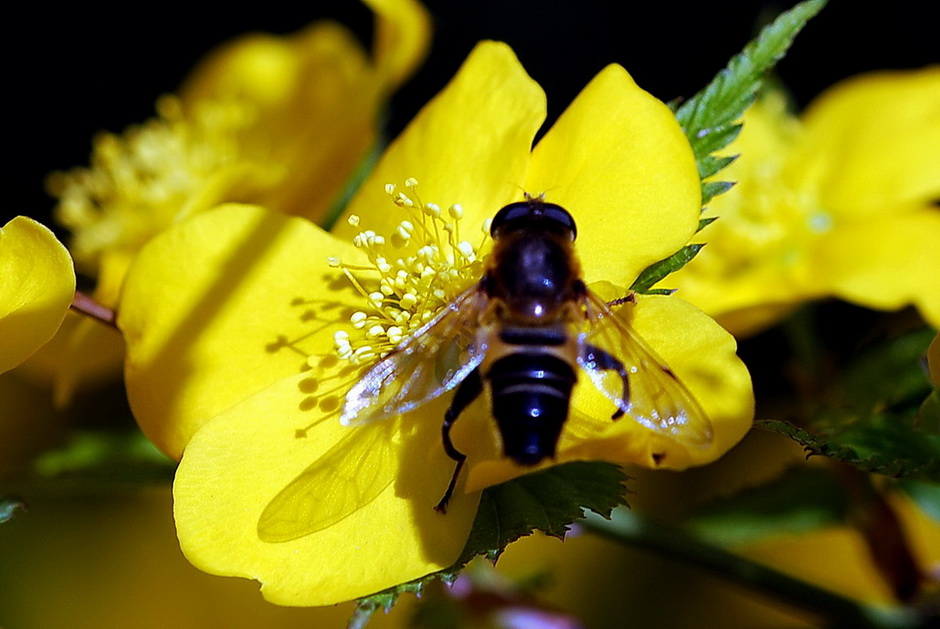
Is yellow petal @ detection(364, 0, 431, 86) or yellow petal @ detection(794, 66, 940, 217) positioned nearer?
yellow petal @ detection(364, 0, 431, 86)

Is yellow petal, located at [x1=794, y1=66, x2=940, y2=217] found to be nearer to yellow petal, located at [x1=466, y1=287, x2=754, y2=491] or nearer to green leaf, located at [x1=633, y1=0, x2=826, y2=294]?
green leaf, located at [x1=633, y1=0, x2=826, y2=294]

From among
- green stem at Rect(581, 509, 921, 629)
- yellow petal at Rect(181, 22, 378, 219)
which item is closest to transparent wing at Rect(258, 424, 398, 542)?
green stem at Rect(581, 509, 921, 629)

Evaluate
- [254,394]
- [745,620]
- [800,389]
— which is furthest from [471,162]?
[745,620]

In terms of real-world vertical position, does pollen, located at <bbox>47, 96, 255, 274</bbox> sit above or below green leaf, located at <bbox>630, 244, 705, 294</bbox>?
below

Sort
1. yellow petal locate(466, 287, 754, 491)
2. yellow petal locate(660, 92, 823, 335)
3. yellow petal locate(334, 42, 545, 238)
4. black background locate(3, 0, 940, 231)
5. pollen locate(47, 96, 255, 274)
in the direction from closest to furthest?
yellow petal locate(466, 287, 754, 491)
yellow petal locate(334, 42, 545, 238)
yellow petal locate(660, 92, 823, 335)
pollen locate(47, 96, 255, 274)
black background locate(3, 0, 940, 231)

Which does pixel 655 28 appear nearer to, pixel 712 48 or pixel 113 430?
pixel 712 48

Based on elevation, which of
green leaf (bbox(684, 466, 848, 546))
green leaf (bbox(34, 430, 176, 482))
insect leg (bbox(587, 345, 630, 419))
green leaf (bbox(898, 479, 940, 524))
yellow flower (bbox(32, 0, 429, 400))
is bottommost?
green leaf (bbox(684, 466, 848, 546))

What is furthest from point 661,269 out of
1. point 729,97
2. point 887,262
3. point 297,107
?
point 297,107
